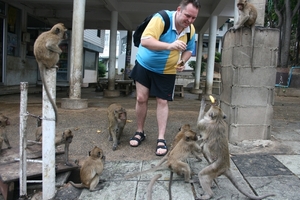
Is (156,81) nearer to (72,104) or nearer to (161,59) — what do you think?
(161,59)

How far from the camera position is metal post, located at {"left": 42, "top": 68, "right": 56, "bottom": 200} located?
99.7 inches

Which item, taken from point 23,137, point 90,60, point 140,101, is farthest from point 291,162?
point 90,60

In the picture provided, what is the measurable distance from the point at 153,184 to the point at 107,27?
1317 centimetres

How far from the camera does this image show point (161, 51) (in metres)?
3.57

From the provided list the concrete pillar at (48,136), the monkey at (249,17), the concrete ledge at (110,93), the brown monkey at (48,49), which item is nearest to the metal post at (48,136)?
the concrete pillar at (48,136)

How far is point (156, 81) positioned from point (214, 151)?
1400 millimetres

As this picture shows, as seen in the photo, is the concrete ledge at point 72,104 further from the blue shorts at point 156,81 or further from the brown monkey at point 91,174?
the brown monkey at point 91,174

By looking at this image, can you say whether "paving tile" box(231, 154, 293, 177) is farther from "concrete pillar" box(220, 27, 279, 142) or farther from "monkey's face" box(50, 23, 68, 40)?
"monkey's face" box(50, 23, 68, 40)

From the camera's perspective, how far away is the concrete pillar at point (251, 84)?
4090 millimetres

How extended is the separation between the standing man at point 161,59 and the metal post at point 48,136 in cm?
129

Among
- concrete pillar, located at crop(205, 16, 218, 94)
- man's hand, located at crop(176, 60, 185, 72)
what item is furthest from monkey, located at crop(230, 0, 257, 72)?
concrete pillar, located at crop(205, 16, 218, 94)

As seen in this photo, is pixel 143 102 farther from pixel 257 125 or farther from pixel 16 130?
pixel 16 130

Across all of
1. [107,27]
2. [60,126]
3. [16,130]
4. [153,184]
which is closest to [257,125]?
[153,184]

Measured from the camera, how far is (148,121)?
18.7 feet
